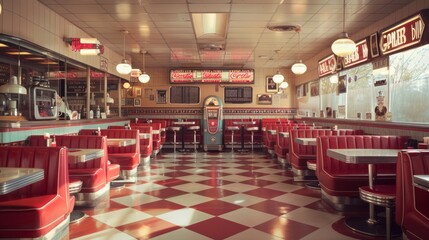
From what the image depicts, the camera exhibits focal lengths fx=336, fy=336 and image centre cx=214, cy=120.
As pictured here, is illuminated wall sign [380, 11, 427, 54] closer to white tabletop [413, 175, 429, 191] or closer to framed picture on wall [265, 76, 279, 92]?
white tabletop [413, 175, 429, 191]

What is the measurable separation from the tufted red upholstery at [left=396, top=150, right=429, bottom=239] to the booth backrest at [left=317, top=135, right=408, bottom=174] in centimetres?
168

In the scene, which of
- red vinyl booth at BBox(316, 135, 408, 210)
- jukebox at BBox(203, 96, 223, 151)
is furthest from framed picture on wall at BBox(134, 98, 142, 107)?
red vinyl booth at BBox(316, 135, 408, 210)

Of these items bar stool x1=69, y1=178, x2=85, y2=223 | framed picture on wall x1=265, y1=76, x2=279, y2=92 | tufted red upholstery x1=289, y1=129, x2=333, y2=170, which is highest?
framed picture on wall x1=265, y1=76, x2=279, y2=92

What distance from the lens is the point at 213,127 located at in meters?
11.5

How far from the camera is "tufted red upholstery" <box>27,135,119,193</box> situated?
4348mm

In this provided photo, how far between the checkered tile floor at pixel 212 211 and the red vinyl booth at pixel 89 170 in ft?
0.67

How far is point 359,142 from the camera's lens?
15.5ft

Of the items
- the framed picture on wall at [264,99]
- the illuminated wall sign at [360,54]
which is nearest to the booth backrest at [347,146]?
the illuminated wall sign at [360,54]

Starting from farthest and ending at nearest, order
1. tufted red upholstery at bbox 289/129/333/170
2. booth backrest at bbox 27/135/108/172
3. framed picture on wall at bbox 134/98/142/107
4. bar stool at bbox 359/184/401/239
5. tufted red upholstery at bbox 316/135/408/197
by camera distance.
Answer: framed picture on wall at bbox 134/98/142/107
tufted red upholstery at bbox 289/129/333/170
booth backrest at bbox 27/135/108/172
tufted red upholstery at bbox 316/135/408/197
bar stool at bbox 359/184/401/239

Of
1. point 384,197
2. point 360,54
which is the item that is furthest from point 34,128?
point 360,54

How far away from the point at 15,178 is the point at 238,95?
11016 millimetres

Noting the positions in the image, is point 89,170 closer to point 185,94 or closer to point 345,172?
point 345,172

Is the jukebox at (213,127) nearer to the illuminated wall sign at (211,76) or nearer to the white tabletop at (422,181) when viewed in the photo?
the illuminated wall sign at (211,76)

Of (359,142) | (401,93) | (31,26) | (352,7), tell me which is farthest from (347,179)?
(31,26)
